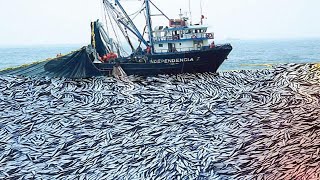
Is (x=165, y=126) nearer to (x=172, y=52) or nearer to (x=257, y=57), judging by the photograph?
(x=172, y=52)

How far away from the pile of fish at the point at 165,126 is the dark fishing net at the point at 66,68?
802 mm

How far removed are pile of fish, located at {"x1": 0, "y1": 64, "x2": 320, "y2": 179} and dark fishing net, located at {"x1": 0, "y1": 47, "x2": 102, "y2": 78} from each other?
80 cm

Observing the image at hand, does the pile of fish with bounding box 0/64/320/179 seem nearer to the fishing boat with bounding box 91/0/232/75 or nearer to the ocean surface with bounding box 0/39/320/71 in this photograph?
the fishing boat with bounding box 91/0/232/75

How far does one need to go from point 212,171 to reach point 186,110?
4.52 m

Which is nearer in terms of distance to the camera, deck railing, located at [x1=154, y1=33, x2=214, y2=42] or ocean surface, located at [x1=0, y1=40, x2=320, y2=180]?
ocean surface, located at [x1=0, y1=40, x2=320, y2=180]

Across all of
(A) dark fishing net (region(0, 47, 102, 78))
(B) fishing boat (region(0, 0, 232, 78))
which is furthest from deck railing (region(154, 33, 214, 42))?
(A) dark fishing net (region(0, 47, 102, 78))

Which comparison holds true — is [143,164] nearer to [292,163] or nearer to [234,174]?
[234,174]

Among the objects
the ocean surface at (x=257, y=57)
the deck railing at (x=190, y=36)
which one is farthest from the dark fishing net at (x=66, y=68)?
the ocean surface at (x=257, y=57)

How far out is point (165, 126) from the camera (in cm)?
1434

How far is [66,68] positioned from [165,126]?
839cm

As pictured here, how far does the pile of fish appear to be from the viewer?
11.8 meters

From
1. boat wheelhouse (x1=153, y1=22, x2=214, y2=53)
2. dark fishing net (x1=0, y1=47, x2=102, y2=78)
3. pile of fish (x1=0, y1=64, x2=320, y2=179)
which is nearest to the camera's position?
pile of fish (x1=0, y1=64, x2=320, y2=179)

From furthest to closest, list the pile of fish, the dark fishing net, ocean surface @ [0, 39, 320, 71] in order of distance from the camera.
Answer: ocean surface @ [0, 39, 320, 71] → the dark fishing net → the pile of fish

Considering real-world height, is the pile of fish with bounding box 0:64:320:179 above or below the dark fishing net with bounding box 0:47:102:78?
below
